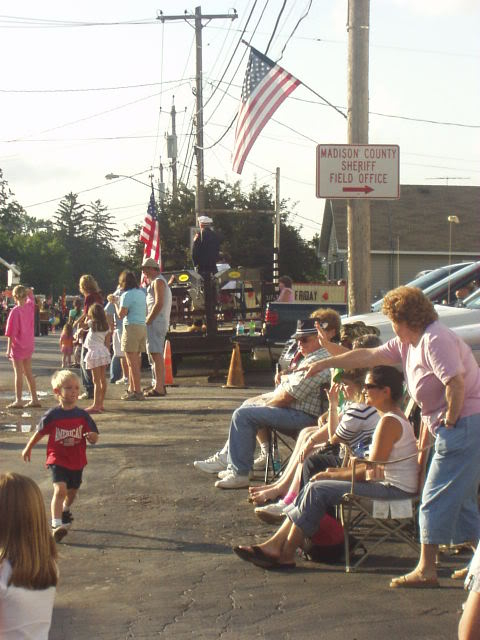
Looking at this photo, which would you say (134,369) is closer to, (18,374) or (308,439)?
(18,374)

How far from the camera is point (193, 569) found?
7012 mm

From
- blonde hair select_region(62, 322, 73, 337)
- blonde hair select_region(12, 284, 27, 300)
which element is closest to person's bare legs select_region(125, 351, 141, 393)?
blonde hair select_region(12, 284, 27, 300)

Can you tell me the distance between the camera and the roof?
159 ft

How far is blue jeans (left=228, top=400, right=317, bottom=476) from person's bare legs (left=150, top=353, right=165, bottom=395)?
7101 mm

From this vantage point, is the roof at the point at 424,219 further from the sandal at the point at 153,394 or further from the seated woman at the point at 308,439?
the seated woman at the point at 308,439

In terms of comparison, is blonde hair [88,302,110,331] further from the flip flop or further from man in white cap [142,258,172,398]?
the flip flop

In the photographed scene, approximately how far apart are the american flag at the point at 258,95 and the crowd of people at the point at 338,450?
7699 millimetres

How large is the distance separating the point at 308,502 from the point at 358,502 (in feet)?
1.05

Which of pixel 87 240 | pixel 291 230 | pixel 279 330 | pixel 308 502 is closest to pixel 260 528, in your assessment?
pixel 308 502

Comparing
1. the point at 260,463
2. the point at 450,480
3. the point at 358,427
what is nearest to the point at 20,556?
the point at 450,480

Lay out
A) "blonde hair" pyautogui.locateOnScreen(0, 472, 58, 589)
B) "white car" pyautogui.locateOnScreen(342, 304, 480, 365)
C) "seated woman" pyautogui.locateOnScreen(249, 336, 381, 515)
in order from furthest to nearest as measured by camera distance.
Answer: "white car" pyautogui.locateOnScreen(342, 304, 480, 365) < "seated woman" pyautogui.locateOnScreen(249, 336, 381, 515) < "blonde hair" pyautogui.locateOnScreen(0, 472, 58, 589)

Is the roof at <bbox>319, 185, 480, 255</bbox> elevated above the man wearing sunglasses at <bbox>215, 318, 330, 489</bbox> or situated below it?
above

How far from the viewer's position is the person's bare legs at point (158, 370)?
54.0 ft

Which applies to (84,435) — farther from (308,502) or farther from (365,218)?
(365,218)
